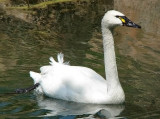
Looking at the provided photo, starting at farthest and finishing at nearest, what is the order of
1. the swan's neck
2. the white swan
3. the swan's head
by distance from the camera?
the swan's neck, the white swan, the swan's head

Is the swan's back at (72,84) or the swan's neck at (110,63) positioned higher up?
the swan's neck at (110,63)

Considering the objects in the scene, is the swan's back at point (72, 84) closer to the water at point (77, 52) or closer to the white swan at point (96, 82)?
the white swan at point (96, 82)

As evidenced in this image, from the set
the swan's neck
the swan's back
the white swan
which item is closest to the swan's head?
the white swan

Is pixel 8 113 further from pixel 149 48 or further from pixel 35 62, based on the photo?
pixel 149 48

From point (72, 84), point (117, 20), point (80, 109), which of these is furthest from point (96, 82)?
point (117, 20)

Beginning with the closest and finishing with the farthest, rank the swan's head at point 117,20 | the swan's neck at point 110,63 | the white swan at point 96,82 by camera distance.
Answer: the swan's head at point 117,20
the white swan at point 96,82
the swan's neck at point 110,63

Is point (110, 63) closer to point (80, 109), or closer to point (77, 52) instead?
point (80, 109)

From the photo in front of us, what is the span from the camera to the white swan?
23.9 ft

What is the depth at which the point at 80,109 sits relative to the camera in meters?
7.46

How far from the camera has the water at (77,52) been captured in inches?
295

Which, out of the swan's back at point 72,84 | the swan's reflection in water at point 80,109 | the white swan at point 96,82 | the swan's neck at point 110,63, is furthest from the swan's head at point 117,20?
the swan's reflection in water at point 80,109

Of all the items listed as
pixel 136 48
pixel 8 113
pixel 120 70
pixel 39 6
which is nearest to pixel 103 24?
pixel 8 113

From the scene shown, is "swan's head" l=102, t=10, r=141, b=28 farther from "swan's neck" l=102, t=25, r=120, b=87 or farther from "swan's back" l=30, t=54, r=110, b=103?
"swan's back" l=30, t=54, r=110, b=103

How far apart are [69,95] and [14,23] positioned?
23.2ft
